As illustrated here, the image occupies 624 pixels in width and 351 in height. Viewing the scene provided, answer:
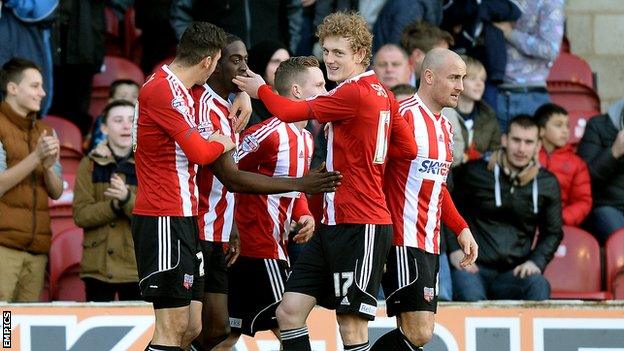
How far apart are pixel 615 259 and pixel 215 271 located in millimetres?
3778

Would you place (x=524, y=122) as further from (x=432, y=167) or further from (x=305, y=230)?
(x=305, y=230)

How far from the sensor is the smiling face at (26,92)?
9.70 m

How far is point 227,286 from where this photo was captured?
7945mm

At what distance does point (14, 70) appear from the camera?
386 inches

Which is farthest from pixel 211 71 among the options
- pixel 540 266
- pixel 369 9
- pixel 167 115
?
pixel 369 9

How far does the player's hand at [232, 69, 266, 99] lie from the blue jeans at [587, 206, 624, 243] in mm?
4223

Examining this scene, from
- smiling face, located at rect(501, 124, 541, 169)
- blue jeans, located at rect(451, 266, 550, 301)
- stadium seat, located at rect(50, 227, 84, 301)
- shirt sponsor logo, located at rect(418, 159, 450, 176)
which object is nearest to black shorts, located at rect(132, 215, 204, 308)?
shirt sponsor logo, located at rect(418, 159, 450, 176)

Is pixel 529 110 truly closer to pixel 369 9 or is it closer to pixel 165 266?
pixel 369 9

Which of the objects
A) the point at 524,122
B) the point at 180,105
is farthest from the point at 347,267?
the point at 524,122

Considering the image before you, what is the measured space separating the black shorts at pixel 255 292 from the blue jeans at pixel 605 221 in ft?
12.0

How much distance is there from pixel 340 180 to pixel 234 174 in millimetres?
532

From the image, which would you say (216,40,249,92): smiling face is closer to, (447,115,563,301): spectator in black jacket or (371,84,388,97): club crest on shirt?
(371,84,388,97): club crest on shirt

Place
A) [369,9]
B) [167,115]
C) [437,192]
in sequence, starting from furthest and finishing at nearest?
[369,9] < [437,192] < [167,115]

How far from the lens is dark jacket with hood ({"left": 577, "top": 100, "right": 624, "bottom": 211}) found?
1113 centimetres
